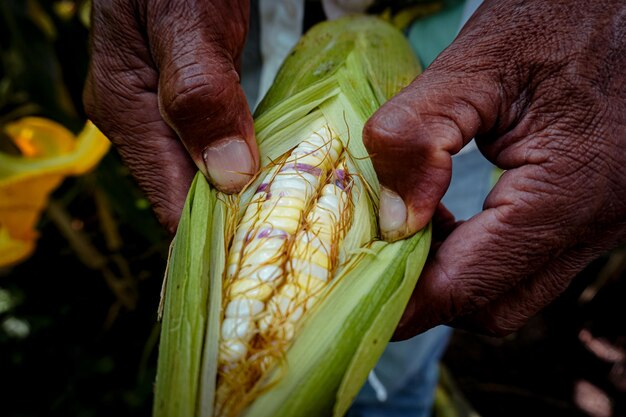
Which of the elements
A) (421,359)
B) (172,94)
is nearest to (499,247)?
(172,94)

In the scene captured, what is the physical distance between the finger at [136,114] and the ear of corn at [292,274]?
128mm

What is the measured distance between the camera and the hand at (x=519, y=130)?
65cm

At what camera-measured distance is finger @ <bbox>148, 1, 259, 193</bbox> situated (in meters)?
0.71

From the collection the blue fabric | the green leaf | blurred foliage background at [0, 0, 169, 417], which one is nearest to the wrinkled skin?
the green leaf

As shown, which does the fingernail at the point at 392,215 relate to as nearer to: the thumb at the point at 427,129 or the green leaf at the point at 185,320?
the thumb at the point at 427,129

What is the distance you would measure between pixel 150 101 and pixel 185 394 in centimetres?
53

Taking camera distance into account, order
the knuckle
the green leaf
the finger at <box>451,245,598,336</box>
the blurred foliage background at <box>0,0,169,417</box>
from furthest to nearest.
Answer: the blurred foliage background at <box>0,0,169,417</box> → the finger at <box>451,245,598,336</box> → the knuckle → the green leaf

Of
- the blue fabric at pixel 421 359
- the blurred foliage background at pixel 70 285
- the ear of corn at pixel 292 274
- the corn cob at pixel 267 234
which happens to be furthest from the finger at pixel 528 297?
the blurred foliage background at pixel 70 285

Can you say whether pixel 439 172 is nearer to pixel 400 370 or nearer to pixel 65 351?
pixel 400 370

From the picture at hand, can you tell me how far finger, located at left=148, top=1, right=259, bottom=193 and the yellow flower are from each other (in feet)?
2.21

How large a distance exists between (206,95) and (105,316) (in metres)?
1.46

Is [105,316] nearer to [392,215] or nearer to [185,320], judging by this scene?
[185,320]

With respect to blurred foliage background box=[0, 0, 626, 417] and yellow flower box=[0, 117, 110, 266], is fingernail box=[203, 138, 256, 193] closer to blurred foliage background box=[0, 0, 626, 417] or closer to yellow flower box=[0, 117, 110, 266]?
yellow flower box=[0, 117, 110, 266]

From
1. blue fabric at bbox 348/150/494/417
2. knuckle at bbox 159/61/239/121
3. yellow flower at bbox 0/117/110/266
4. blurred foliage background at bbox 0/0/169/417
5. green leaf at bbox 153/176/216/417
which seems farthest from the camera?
blurred foliage background at bbox 0/0/169/417
